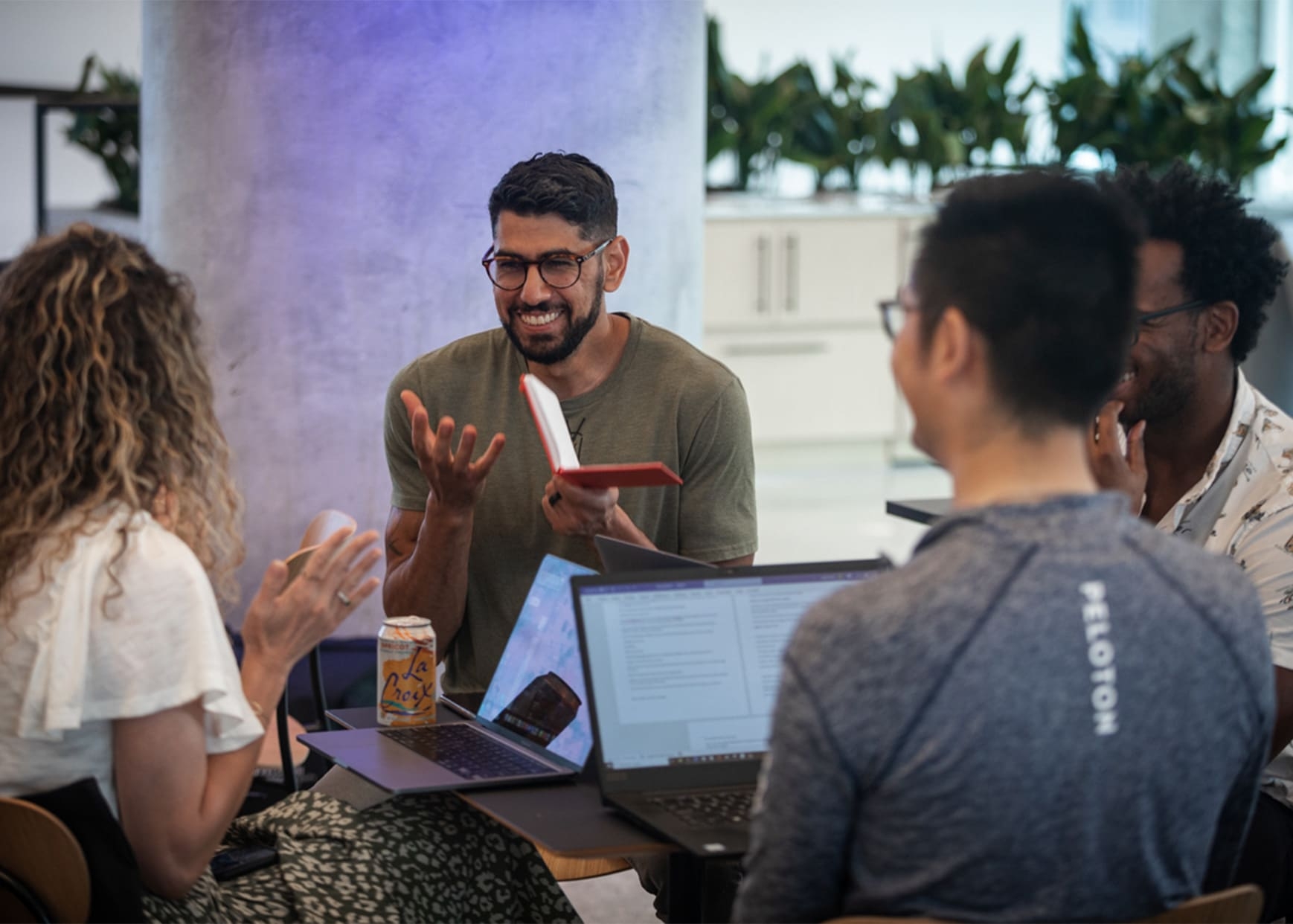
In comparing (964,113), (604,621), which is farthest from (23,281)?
(964,113)

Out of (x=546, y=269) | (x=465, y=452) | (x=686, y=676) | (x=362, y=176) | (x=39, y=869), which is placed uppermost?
(x=362, y=176)

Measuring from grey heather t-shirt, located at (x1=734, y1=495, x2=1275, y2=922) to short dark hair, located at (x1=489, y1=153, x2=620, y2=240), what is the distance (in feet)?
4.23

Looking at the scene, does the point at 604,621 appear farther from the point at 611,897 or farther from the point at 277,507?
the point at 277,507

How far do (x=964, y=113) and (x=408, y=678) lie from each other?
5.87m

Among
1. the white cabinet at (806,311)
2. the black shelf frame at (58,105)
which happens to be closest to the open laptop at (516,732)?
the black shelf frame at (58,105)

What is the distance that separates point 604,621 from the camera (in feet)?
5.61

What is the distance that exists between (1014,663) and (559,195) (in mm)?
1407

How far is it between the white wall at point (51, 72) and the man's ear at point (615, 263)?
6554mm

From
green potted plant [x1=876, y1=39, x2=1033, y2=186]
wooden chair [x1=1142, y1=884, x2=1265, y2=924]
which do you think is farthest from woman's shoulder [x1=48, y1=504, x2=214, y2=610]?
green potted plant [x1=876, y1=39, x2=1033, y2=186]

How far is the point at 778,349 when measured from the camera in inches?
290

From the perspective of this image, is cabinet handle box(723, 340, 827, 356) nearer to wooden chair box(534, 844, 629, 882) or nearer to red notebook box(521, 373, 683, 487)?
wooden chair box(534, 844, 629, 882)

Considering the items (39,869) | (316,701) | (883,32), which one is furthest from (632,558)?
(883,32)

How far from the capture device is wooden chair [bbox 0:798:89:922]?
1.51 metres

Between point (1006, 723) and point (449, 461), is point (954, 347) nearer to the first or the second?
point (1006, 723)
